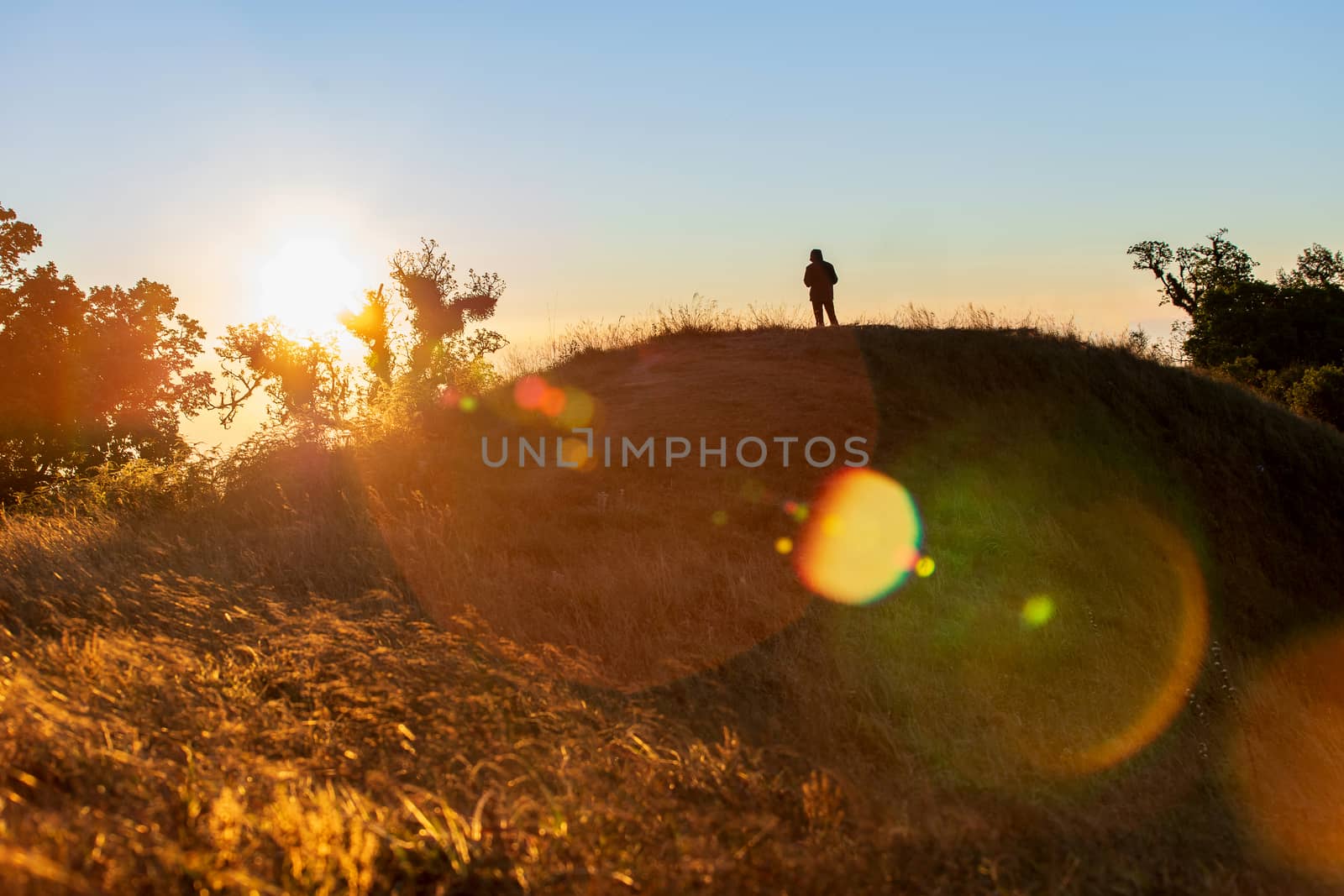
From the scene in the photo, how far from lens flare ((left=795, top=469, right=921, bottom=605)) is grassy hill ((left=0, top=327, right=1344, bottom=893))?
0.10 m

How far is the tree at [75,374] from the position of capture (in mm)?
21156

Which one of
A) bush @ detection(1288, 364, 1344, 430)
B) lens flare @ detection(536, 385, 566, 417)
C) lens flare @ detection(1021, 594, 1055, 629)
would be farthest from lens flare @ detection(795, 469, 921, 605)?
bush @ detection(1288, 364, 1344, 430)

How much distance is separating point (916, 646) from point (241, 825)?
17.0 ft

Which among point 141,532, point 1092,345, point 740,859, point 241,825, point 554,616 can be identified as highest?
point 1092,345

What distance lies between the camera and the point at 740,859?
3.64 meters

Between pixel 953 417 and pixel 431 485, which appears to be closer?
pixel 431 485

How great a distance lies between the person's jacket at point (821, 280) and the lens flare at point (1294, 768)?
32.9 ft

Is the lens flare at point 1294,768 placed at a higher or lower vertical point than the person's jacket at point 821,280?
lower

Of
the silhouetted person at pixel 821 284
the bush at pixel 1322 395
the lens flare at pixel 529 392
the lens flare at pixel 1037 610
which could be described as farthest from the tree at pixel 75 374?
the bush at pixel 1322 395

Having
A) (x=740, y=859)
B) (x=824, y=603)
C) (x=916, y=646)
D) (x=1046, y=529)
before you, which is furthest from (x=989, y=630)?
(x=740, y=859)

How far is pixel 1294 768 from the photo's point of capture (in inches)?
246

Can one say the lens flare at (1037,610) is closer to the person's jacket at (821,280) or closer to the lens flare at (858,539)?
the lens flare at (858,539)

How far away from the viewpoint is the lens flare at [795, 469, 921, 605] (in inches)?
333

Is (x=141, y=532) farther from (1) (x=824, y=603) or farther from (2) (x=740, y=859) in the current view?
(2) (x=740, y=859)
